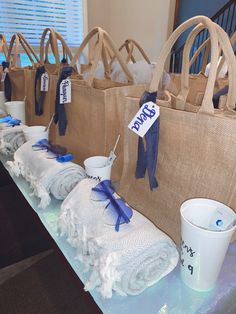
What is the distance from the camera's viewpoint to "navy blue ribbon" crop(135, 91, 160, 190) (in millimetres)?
564

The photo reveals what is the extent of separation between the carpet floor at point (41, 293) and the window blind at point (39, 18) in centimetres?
290

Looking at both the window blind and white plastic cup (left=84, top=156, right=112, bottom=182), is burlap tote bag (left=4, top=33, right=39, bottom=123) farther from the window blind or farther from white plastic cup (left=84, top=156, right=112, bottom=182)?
the window blind

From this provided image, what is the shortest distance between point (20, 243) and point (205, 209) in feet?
2.99

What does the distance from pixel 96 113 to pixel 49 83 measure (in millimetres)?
415

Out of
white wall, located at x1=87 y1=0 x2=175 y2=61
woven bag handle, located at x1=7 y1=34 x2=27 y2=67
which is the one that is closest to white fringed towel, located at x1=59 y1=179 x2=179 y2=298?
woven bag handle, located at x1=7 y1=34 x2=27 y2=67

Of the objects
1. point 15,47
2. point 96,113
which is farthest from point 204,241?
point 15,47

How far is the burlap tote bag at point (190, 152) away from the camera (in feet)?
1.51

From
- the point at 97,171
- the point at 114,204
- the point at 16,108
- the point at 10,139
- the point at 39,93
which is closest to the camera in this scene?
the point at 114,204

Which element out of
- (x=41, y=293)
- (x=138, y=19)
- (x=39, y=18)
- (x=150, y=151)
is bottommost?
(x=41, y=293)

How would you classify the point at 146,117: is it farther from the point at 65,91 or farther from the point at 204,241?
the point at 65,91

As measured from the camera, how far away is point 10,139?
3.33ft

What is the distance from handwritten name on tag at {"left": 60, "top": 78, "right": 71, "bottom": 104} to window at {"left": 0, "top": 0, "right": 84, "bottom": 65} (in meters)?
2.42

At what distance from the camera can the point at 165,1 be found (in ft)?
9.74

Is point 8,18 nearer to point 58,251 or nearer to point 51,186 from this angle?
point 51,186
